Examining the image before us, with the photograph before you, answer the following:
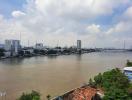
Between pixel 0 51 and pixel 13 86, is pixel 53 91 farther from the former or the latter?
pixel 0 51

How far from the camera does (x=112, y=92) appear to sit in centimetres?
435

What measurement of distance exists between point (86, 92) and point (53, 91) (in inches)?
48.2

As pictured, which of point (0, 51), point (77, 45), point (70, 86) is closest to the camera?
point (70, 86)

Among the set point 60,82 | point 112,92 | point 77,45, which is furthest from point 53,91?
point 77,45

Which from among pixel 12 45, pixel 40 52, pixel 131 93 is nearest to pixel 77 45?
pixel 40 52

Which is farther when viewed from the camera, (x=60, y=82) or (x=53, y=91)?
(x=60, y=82)

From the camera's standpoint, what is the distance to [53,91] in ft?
21.0

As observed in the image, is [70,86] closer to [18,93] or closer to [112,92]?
[18,93]

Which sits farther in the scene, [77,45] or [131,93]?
[77,45]

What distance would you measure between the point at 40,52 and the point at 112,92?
933 inches

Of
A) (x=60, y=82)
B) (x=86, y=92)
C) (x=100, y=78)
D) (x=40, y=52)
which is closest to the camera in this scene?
(x=86, y=92)

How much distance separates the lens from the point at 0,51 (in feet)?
70.1

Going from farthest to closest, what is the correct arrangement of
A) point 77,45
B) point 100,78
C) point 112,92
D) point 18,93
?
point 77,45 < point 100,78 < point 18,93 < point 112,92

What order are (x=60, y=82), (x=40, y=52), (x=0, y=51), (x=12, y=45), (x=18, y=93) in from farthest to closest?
(x=40, y=52)
(x=12, y=45)
(x=0, y=51)
(x=60, y=82)
(x=18, y=93)
